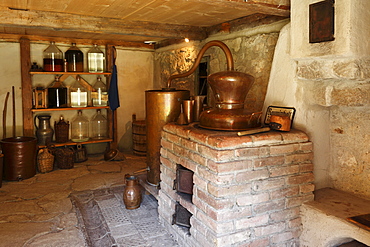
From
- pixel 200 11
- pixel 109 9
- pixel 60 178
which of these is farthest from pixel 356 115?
pixel 60 178

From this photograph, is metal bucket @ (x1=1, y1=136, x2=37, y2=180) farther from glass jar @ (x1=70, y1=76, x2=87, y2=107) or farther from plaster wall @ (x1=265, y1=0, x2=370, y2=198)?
plaster wall @ (x1=265, y1=0, x2=370, y2=198)

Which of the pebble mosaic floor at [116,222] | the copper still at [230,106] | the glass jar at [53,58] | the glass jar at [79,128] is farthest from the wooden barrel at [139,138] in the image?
the copper still at [230,106]

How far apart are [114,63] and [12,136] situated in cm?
203

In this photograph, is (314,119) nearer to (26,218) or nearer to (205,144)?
(205,144)

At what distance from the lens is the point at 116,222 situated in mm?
3072

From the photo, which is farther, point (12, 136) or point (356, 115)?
point (12, 136)

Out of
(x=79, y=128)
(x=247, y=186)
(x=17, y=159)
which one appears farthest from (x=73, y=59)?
(x=247, y=186)

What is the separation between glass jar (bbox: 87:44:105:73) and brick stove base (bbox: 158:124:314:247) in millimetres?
3504

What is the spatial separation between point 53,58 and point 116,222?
325 cm

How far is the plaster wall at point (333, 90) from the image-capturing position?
2.04 metres

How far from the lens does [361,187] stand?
247cm

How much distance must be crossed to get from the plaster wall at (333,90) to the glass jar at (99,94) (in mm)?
3566

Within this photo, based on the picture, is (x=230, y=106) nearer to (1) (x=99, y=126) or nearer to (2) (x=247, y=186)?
(2) (x=247, y=186)

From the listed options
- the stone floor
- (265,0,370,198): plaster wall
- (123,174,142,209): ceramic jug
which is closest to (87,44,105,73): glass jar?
the stone floor
